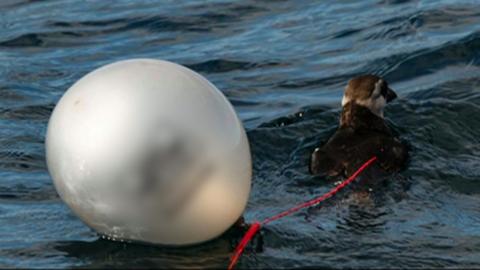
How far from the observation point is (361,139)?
421 inches

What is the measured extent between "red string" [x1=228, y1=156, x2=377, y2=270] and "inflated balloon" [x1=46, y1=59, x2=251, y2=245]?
14.3 inches

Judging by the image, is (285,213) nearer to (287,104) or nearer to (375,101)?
(375,101)

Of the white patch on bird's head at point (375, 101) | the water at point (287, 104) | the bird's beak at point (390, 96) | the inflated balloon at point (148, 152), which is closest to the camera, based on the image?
the inflated balloon at point (148, 152)

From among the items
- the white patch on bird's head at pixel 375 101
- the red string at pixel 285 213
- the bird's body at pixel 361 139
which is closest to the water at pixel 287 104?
the red string at pixel 285 213

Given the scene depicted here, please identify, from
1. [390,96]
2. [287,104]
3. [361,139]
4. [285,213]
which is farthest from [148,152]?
[287,104]

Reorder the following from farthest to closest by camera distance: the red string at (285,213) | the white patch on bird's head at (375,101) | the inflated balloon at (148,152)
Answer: the white patch on bird's head at (375,101), the red string at (285,213), the inflated balloon at (148,152)

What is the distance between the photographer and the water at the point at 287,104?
8.40 metres

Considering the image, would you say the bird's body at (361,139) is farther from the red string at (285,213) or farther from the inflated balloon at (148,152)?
the inflated balloon at (148,152)

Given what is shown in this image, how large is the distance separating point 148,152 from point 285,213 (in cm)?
219

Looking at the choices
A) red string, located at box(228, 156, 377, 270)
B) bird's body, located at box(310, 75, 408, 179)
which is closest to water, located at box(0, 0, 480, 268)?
red string, located at box(228, 156, 377, 270)

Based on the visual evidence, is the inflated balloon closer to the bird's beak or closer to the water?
the water

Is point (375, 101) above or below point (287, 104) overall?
above

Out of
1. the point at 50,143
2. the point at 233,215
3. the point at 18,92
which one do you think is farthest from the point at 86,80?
the point at 18,92

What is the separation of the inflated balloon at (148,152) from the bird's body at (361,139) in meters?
2.70
